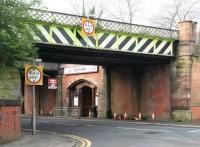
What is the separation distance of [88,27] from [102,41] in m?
1.72

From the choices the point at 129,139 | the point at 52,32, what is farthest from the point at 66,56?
the point at 129,139

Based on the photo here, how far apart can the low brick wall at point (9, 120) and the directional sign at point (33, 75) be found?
8.12ft

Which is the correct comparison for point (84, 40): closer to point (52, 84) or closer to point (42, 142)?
point (42, 142)

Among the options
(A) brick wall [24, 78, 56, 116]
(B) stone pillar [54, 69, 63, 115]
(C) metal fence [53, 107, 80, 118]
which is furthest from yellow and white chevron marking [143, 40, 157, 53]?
(A) brick wall [24, 78, 56, 116]

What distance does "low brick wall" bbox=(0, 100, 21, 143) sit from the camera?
17.6 meters

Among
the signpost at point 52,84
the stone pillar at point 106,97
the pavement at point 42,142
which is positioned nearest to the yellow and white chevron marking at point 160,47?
the stone pillar at point 106,97

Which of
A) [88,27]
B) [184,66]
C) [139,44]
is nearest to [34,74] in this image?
[88,27]

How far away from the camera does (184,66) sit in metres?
33.4

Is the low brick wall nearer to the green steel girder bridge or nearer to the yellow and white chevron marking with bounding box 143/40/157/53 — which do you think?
the green steel girder bridge

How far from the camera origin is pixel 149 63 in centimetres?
3616

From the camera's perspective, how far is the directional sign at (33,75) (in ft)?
69.4

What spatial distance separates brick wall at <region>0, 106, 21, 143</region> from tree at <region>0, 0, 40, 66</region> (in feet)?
6.24

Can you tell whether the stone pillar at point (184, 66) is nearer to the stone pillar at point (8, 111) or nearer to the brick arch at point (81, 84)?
the brick arch at point (81, 84)

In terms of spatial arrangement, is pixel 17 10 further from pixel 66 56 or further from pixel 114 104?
pixel 114 104
